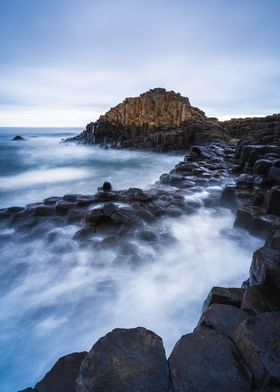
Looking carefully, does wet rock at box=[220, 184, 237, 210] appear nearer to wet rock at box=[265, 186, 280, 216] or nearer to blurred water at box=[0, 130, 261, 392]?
blurred water at box=[0, 130, 261, 392]

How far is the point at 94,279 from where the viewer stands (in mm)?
4473

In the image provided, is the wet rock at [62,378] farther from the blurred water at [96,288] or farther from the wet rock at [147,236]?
the wet rock at [147,236]

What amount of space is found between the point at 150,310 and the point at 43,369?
1712mm

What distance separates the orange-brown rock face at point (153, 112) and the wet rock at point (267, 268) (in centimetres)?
3750

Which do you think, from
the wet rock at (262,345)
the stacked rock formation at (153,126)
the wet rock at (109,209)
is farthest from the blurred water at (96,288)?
the stacked rock formation at (153,126)

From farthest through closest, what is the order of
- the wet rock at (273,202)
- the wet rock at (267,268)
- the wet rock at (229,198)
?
the wet rock at (229,198) → the wet rock at (273,202) → the wet rock at (267,268)

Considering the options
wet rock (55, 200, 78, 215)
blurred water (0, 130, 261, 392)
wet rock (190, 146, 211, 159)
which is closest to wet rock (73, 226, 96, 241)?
blurred water (0, 130, 261, 392)

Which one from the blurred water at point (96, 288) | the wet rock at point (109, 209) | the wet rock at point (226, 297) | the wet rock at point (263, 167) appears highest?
the wet rock at point (263, 167)

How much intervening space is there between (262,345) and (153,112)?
48.1 metres

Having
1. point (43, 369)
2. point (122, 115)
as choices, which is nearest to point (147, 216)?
point (43, 369)

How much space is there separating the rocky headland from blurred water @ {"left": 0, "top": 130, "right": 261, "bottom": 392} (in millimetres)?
381

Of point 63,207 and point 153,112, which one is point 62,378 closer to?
point 63,207

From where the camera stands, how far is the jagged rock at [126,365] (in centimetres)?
142

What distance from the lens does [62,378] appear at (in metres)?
1.91
